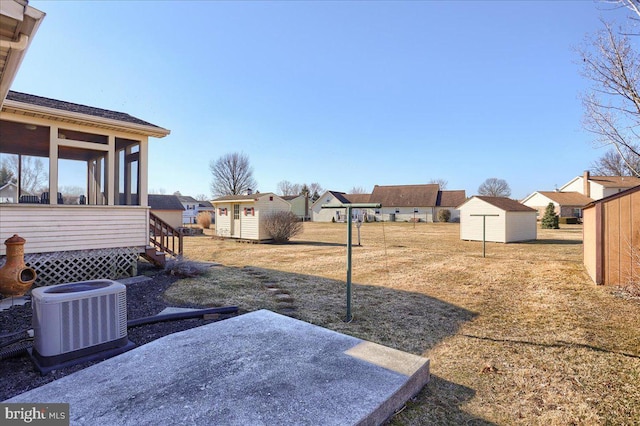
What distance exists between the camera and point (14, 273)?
5094mm

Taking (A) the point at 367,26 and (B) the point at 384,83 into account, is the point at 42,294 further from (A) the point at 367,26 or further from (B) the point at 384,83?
(B) the point at 384,83

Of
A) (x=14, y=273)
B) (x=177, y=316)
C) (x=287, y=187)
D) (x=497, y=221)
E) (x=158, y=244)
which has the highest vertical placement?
(x=287, y=187)

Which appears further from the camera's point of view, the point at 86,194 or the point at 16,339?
the point at 86,194

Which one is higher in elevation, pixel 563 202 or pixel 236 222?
pixel 563 202

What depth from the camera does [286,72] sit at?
12.4 metres

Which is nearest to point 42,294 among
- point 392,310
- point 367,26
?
point 392,310

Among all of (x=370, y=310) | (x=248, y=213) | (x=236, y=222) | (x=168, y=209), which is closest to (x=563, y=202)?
(x=248, y=213)

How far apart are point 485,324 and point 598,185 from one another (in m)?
45.0

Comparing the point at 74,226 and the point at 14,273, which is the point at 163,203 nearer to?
the point at 74,226

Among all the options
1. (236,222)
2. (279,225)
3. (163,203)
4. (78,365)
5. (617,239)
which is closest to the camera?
(78,365)

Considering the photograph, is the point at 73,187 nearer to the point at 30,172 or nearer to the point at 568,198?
the point at 30,172

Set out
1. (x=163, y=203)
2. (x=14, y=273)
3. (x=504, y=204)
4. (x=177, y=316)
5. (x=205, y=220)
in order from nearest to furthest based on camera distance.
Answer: (x=177, y=316), (x=14, y=273), (x=504, y=204), (x=163, y=203), (x=205, y=220)

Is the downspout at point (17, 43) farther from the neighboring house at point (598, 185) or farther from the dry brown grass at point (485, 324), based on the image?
the neighboring house at point (598, 185)

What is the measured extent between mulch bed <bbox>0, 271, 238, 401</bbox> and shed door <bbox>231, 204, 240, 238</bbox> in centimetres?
1086
